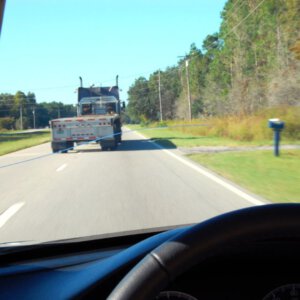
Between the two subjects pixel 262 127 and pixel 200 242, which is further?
pixel 262 127

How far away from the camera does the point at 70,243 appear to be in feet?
10.5

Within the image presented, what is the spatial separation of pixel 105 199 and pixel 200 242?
824 centimetres

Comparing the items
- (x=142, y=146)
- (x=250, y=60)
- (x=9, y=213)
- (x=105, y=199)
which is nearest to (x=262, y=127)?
(x=142, y=146)

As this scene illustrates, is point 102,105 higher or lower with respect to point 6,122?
higher

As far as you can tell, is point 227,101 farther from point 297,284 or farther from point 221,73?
point 297,284

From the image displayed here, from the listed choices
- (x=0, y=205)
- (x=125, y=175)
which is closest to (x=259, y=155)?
(x=125, y=175)

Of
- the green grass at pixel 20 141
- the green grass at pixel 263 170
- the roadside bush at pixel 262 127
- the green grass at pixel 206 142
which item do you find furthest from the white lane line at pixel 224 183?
the green grass at pixel 20 141

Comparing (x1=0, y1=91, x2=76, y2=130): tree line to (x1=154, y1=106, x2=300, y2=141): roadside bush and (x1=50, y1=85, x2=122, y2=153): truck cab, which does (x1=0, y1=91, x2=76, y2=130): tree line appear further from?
(x1=154, y1=106, x2=300, y2=141): roadside bush

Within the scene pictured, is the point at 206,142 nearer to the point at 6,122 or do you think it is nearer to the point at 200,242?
the point at 6,122

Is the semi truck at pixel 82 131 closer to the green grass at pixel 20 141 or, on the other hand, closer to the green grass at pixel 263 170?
the green grass at pixel 20 141

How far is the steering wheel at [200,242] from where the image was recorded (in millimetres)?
1591

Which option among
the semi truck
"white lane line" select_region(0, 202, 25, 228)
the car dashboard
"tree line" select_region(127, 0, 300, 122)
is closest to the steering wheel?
the car dashboard

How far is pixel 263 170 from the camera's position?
13.9 metres

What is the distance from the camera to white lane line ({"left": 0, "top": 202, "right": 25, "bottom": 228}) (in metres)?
7.88
